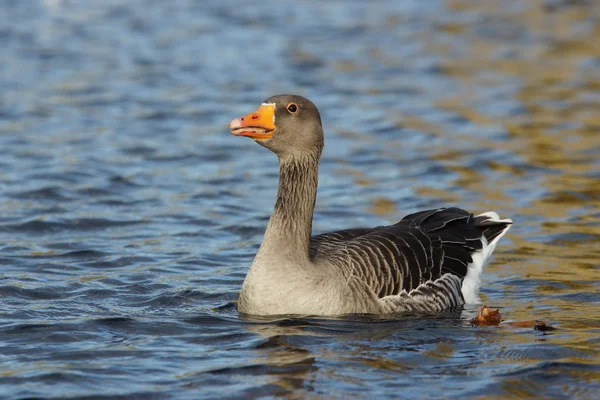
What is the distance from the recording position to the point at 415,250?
1087 cm

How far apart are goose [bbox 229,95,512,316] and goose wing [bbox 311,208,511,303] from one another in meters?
0.01

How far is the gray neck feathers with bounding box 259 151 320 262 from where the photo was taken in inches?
401

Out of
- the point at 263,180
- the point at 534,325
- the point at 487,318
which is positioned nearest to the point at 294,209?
the point at 487,318

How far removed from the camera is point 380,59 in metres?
25.4

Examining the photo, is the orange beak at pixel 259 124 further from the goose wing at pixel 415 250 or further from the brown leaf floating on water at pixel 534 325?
the brown leaf floating on water at pixel 534 325

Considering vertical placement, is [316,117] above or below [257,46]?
→ below

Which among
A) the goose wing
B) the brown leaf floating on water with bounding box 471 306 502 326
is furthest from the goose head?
the brown leaf floating on water with bounding box 471 306 502 326

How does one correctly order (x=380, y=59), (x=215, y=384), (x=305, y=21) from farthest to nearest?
(x=305, y=21), (x=380, y=59), (x=215, y=384)

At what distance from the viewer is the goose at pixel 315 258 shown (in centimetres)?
1001

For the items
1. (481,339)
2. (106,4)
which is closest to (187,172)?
(481,339)

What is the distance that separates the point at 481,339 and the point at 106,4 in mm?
23256

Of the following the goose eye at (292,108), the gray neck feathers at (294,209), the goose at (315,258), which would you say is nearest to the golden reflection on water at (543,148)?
the goose at (315,258)

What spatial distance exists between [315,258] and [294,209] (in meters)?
0.54

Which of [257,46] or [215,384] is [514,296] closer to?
[215,384]
